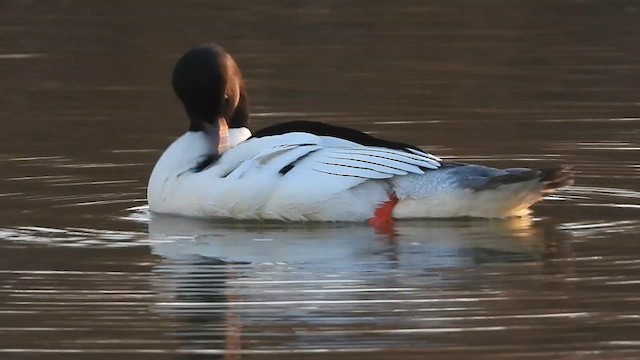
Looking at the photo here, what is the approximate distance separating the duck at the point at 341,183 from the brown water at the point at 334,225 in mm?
122

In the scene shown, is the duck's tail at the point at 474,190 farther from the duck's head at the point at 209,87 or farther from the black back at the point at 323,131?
the duck's head at the point at 209,87

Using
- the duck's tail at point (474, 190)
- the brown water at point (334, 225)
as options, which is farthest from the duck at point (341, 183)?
the brown water at point (334, 225)

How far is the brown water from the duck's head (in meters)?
0.67

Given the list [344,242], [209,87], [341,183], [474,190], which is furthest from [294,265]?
[209,87]

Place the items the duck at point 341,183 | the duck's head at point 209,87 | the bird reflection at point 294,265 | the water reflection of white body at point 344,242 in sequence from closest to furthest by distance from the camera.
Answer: the bird reflection at point 294,265 < the water reflection of white body at point 344,242 < the duck at point 341,183 < the duck's head at point 209,87

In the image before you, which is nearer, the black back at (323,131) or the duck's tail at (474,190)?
the duck's tail at (474,190)

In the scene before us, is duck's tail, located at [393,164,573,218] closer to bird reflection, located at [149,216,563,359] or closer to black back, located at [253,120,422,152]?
bird reflection, located at [149,216,563,359]

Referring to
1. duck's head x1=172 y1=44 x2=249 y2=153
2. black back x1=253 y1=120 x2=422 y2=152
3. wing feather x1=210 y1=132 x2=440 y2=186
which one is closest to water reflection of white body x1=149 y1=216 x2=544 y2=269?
wing feather x1=210 y1=132 x2=440 y2=186

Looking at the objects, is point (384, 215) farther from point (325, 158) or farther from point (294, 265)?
point (294, 265)

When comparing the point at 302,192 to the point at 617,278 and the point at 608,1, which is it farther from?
the point at 608,1

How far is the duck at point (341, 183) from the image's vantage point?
1042 centimetres

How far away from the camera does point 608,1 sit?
71.5ft

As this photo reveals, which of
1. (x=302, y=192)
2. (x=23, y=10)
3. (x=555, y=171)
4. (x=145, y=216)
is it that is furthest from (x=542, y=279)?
(x=23, y=10)

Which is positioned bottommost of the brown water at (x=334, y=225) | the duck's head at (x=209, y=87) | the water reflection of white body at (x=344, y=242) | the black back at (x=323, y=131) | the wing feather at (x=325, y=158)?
the water reflection of white body at (x=344, y=242)
